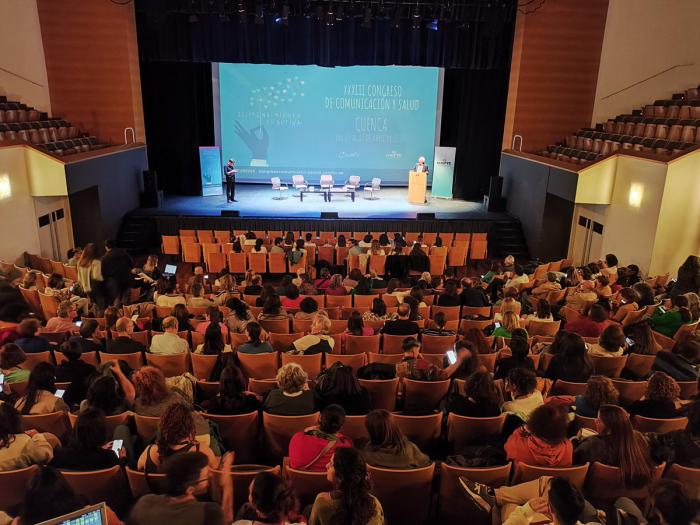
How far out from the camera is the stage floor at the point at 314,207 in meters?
12.1

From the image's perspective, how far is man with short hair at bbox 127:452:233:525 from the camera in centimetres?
226

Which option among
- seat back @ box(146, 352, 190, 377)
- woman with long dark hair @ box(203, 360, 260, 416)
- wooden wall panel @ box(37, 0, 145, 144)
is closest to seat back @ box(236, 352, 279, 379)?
seat back @ box(146, 352, 190, 377)

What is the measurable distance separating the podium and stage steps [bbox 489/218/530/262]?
224cm

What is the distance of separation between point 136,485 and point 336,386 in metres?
1.34

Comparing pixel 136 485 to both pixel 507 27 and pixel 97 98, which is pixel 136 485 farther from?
pixel 507 27

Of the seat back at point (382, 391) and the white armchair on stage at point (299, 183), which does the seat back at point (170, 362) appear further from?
the white armchair on stage at point (299, 183)

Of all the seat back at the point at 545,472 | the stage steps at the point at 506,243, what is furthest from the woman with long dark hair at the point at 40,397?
the stage steps at the point at 506,243

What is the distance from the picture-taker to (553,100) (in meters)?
13.5

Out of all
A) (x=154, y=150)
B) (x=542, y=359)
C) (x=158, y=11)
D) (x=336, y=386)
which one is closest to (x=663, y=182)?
(x=542, y=359)

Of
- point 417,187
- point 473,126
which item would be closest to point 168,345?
point 417,187

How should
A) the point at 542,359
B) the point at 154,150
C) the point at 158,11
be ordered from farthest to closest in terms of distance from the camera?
the point at 154,150, the point at 158,11, the point at 542,359

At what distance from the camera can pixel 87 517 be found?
2.00m

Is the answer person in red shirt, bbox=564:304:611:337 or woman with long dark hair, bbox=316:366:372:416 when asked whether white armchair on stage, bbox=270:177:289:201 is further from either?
woman with long dark hair, bbox=316:366:372:416

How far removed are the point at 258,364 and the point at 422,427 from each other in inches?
63.0
